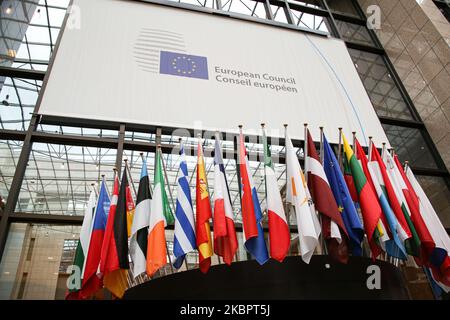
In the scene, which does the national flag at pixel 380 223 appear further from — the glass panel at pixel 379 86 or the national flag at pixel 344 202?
the glass panel at pixel 379 86

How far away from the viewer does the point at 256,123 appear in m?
6.71

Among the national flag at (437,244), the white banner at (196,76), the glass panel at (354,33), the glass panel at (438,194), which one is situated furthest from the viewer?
the glass panel at (354,33)

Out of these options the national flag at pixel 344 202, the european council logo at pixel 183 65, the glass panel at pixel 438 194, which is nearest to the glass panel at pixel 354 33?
the glass panel at pixel 438 194

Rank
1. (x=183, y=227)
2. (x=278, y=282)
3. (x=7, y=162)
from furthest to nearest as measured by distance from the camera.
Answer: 1. (x=7, y=162)
2. (x=183, y=227)
3. (x=278, y=282)

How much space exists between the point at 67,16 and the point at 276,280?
21.6ft

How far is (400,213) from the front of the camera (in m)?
4.73

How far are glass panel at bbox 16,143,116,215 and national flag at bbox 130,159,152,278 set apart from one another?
108 centimetres

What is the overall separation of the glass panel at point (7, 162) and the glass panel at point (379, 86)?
23.7 feet

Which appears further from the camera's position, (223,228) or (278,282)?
(223,228)

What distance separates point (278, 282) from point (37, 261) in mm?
3173

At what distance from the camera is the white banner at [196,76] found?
6.38 m

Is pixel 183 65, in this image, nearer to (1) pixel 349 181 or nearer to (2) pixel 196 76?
(2) pixel 196 76

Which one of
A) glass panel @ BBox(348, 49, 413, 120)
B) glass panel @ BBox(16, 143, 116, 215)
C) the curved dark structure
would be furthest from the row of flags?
glass panel @ BBox(348, 49, 413, 120)

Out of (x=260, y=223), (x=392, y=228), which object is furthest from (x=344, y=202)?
(x=260, y=223)
